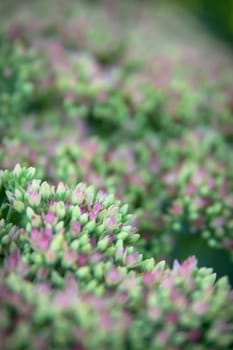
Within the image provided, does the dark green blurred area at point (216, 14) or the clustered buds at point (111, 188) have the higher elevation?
the dark green blurred area at point (216, 14)

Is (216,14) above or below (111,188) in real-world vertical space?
above

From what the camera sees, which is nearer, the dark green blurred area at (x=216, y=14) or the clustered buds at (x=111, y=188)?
the clustered buds at (x=111, y=188)

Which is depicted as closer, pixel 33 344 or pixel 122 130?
pixel 33 344

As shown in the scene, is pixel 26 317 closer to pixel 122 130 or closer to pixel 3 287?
pixel 3 287

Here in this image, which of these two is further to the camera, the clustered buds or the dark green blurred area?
the dark green blurred area

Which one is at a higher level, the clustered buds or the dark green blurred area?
the dark green blurred area

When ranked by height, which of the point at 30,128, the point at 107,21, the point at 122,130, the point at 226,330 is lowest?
the point at 226,330

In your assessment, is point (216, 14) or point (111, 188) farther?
point (216, 14)

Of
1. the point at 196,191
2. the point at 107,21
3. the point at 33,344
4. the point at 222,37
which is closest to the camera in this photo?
the point at 33,344

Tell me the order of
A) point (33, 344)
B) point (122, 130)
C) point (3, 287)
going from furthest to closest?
point (122, 130) < point (3, 287) < point (33, 344)

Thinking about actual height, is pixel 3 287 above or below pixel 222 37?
below

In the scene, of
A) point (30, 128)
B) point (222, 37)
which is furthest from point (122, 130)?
point (222, 37)
